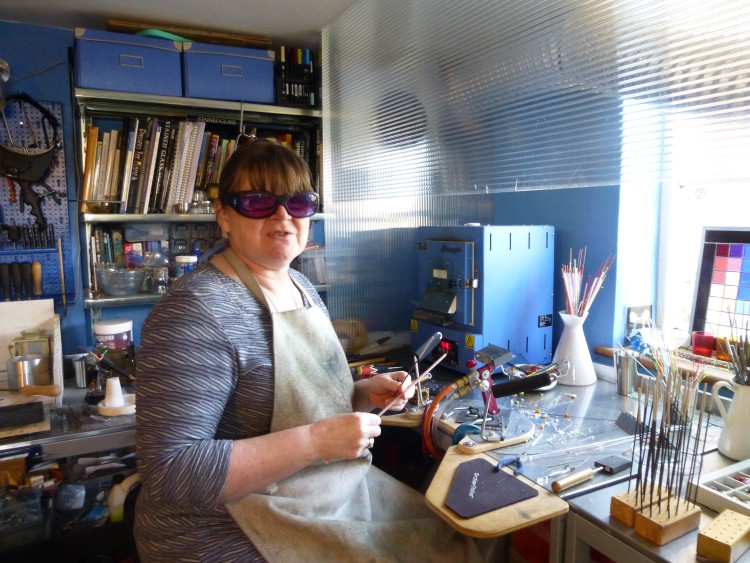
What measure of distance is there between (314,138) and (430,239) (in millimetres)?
1015

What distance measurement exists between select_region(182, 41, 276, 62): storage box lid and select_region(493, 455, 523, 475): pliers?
2.10m

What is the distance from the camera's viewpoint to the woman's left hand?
1.32m

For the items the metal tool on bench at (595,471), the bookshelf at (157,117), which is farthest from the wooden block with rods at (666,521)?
the bookshelf at (157,117)

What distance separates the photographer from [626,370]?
1.68 metres

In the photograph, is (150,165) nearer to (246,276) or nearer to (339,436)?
(246,276)

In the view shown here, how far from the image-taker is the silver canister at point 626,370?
166 centimetres

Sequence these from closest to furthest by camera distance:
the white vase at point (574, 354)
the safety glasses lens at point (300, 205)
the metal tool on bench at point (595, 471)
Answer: the metal tool on bench at point (595, 471)
the safety glasses lens at point (300, 205)
the white vase at point (574, 354)

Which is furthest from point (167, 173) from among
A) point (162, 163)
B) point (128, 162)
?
point (128, 162)

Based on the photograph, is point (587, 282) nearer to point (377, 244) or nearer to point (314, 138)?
point (377, 244)

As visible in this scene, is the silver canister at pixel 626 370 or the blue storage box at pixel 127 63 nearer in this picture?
the silver canister at pixel 626 370

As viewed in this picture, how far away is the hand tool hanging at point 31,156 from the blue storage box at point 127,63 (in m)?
0.37

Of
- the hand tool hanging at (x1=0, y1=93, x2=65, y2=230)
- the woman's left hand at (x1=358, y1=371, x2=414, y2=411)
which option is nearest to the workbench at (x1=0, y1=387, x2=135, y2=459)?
the woman's left hand at (x1=358, y1=371, x2=414, y2=411)

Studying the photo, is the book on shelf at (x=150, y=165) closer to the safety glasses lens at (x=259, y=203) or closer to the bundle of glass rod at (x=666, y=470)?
the safety glasses lens at (x=259, y=203)

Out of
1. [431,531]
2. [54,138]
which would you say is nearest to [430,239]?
[431,531]
